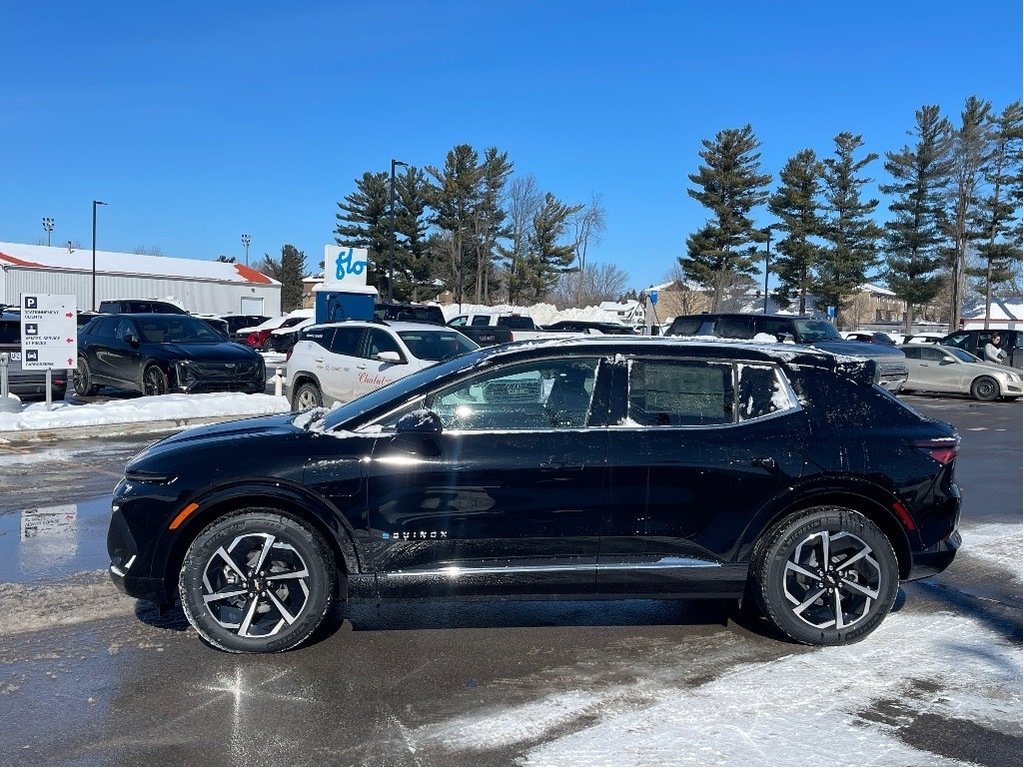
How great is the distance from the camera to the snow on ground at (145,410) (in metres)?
13.1

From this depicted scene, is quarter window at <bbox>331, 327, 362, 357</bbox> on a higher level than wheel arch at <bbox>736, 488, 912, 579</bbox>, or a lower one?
higher

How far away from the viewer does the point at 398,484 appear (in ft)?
15.4

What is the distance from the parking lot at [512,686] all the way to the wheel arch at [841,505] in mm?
524

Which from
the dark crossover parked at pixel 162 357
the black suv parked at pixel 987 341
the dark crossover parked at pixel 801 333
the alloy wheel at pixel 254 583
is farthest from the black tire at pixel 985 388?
the alloy wheel at pixel 254 583

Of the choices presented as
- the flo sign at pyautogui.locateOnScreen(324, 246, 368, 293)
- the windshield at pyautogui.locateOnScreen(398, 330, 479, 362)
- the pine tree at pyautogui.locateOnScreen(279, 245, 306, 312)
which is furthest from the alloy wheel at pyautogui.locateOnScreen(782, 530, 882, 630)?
the pine tree at pyautogui.locateOnScreen(279, 245, 306, 312)

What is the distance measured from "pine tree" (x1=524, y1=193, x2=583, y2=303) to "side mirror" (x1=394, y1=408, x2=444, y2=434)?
63.9 m

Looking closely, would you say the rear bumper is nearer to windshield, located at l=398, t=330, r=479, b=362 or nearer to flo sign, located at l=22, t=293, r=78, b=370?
windshield, located at l=398, t=330, r=479, b=362

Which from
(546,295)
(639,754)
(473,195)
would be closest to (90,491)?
(639,754)

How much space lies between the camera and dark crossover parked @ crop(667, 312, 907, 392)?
63.8 feet

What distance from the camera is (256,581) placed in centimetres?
472

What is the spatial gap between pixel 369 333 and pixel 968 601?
31.4ft

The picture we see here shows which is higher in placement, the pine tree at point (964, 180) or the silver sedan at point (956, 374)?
the pine tree at point (964, 180)

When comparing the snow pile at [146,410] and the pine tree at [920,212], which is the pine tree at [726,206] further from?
the snow pile at [146,410]

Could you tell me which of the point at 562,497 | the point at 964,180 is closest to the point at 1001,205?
the point at 964,180
